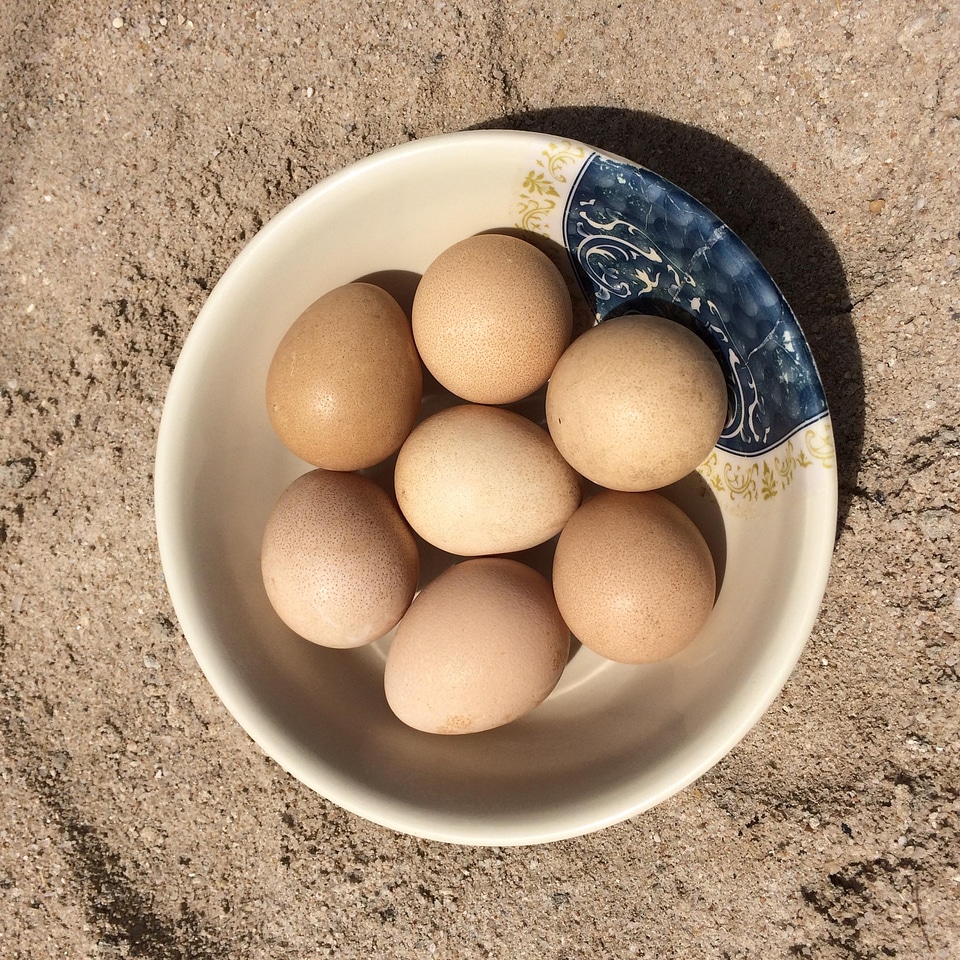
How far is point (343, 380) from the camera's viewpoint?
109 cm

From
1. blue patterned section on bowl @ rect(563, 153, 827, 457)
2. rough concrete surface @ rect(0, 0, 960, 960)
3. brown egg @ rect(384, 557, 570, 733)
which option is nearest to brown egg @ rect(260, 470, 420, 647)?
brown egg @ rect(384, 557, 570, 733)

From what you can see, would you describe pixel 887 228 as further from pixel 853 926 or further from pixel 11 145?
pixel 11 145

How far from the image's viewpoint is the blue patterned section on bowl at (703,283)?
40.9 inches

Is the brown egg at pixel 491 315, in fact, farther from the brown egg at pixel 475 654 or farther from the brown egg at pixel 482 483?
the brown egg at pixel 475 654

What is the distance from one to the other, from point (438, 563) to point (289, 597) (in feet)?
0.88

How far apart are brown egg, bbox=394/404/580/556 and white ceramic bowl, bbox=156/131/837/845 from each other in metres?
0.23

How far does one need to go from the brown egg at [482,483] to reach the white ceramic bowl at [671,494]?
0.23m

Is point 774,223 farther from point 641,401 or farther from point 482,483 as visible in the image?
point 482,483

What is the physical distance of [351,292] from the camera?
115 cm

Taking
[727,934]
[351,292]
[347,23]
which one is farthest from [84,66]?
[727,934]

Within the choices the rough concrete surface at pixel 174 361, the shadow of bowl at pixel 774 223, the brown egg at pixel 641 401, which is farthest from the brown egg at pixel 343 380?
the shadow of bowl at pixel 774 223

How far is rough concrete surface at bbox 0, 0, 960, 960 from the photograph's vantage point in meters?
1.26

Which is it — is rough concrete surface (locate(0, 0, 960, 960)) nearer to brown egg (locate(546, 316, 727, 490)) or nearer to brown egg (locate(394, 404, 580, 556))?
brown egg (locate(546, 316, 727, 490))

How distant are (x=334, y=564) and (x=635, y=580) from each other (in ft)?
1.29
